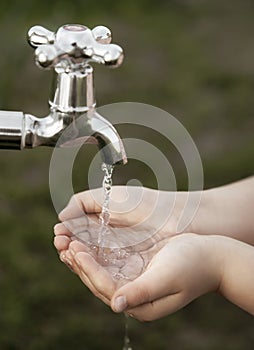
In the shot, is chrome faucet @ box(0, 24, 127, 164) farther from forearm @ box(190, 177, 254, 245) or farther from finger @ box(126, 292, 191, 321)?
forearm @ box(190, 177, 254, 245)

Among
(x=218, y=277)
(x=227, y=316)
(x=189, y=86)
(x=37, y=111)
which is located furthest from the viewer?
(x=189, y=86)

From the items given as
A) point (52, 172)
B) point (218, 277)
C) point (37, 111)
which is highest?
point (52, 172)

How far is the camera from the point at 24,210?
250 cm

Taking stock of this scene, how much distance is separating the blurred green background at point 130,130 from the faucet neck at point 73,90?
113 cm

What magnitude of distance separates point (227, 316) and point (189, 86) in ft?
3.85

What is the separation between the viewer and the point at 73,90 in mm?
966

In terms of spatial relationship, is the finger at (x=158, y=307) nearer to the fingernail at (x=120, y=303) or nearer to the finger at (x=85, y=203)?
the fingernail at (x=120, y=303)

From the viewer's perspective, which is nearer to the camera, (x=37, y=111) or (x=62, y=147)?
(x=62, y=147)

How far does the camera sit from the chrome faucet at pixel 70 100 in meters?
0.94

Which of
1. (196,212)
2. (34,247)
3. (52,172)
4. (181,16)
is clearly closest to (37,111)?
(34,247)

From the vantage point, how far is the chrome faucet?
939mm

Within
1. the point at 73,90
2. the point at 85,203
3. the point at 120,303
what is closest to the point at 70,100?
the point at 73,90

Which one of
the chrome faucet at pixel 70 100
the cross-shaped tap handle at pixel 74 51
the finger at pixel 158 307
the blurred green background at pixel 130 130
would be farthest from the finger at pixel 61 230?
the blurred green background at pixel 130 130

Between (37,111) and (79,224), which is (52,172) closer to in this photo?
(79,224)
